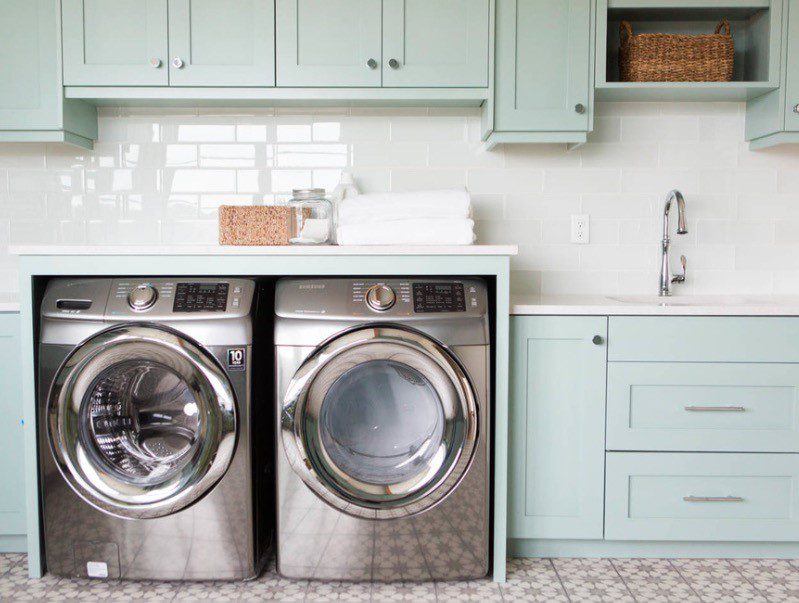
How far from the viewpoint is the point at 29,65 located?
257cm

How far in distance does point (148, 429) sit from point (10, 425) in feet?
1.60

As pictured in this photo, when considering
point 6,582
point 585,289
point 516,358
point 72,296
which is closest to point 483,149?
point 585,289

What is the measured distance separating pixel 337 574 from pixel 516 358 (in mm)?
829

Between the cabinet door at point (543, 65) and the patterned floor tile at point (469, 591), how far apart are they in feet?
4.85

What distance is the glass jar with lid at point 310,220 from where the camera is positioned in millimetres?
2404

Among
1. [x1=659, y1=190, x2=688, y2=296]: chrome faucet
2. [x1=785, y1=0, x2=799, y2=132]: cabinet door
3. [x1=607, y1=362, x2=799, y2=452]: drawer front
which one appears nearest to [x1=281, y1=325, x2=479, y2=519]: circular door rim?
[x1=607, y1=362, x2=799, y2=452]: drawer front

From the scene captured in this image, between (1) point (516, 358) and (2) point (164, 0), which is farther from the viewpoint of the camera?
(2) point (164, 0)

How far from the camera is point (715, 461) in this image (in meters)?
2.32

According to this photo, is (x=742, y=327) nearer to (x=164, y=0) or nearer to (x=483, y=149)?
(x=483, y=149)

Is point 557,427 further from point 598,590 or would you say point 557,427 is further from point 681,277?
point 681,277

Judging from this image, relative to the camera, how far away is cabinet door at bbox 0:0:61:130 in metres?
2.57

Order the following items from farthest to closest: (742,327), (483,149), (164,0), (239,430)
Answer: (483,149)
(164,0)
(742,327)
(239,430)

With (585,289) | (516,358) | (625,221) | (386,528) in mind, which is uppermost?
(625,221)

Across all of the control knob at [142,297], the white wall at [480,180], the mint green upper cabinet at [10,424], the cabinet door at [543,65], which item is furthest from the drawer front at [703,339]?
the mint green upper cabinet at [10,424]
